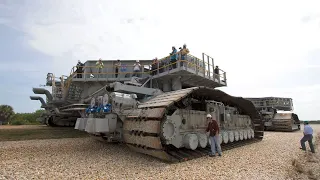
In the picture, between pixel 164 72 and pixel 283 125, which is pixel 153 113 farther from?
pixel 283 125

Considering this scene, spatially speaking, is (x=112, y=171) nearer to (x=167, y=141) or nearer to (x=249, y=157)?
(x=167, y=141)

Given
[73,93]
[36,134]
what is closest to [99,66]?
[73,93]

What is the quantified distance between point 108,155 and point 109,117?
1.29m

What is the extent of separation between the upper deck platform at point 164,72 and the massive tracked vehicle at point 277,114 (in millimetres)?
8567

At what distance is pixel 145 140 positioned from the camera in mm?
6258

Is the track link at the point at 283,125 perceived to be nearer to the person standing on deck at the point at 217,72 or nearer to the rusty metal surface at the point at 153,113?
the person standing on deck at the point at 217,72

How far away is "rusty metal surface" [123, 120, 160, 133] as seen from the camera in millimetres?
5868

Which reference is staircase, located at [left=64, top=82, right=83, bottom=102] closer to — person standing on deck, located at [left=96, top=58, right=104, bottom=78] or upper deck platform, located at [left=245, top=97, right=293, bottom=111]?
person standing on deck, located at [left=96, top=58, right=104, bottom=78]

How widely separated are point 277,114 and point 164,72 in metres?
14.6

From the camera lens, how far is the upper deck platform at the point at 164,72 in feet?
40.3

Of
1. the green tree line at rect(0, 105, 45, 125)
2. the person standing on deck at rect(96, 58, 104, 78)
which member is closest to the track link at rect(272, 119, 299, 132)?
the person standing on deck at rect(96, 58, 104, 78)

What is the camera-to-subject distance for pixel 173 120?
7.03 m

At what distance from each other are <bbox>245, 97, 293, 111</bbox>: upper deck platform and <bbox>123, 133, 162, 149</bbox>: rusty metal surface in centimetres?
2032

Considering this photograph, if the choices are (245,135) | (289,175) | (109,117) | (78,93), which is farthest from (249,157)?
(78,93)
